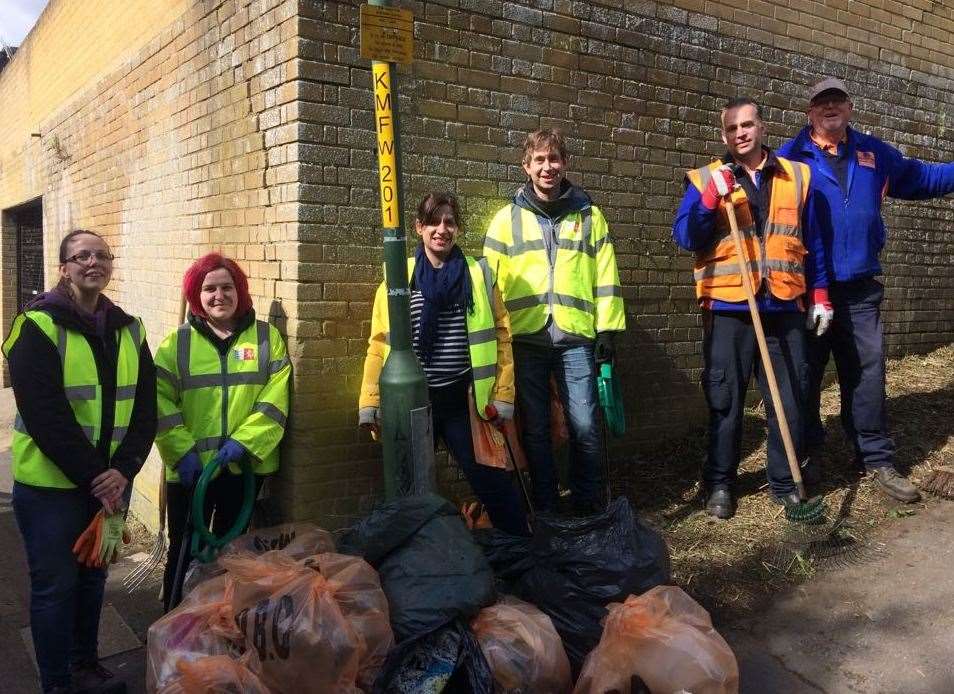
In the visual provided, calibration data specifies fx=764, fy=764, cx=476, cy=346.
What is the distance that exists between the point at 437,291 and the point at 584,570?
4.56 feet

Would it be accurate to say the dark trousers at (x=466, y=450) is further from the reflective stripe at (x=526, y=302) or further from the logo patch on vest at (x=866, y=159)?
the logo patch on vest at (x=866, y=159)

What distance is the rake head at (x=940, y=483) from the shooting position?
14.3 ft

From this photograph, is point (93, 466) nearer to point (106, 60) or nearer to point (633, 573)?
point (633, 573)

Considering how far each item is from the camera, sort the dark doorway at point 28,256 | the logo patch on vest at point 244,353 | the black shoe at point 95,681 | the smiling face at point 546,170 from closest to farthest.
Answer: the black shoe at point 95,681
the logo patch on vest at point 244,353
the smiling face at point 546,170
the dark doorway at point 28,256

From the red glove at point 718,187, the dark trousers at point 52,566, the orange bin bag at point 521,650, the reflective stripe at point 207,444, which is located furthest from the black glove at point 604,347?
the dark trousers at point 52,566

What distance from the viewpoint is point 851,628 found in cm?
328

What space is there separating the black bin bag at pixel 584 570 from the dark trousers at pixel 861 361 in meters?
1.88

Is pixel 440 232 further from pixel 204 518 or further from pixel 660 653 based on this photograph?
pixel 660 653

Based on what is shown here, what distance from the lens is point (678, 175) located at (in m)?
5.21

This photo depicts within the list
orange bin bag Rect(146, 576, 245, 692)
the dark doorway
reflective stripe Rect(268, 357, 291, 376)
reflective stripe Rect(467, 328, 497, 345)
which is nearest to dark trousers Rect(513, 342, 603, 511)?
reflective stripe Rect(467, 328, 497, 345)

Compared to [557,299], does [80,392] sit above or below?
below

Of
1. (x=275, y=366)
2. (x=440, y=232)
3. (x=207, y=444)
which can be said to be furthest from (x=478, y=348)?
(x=207, y=444)

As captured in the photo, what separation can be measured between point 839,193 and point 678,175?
45.7 inches

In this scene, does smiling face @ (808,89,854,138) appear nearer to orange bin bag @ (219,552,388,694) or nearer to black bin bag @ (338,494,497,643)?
black bin bag @ (338,494,497,643)
